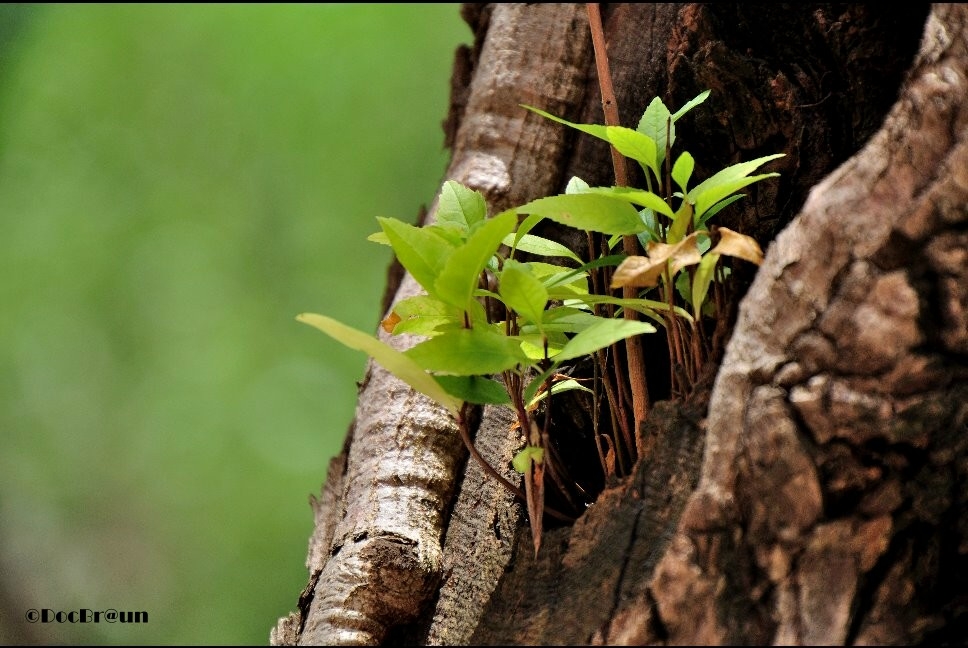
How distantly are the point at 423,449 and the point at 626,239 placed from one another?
1.36 feet

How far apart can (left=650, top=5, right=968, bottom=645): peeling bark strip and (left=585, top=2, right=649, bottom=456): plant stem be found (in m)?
0.16

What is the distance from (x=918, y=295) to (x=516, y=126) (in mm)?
829

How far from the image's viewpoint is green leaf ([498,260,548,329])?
68 centimetres

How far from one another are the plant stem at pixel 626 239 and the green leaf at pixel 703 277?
10 centimetres

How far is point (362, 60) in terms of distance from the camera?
2945mm

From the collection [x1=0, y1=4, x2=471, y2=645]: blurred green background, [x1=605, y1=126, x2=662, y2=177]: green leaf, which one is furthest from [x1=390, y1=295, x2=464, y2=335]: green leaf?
[x1=0, y1=4, x2=471, y2=645]: blurred green background

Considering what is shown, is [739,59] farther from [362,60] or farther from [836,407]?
[362,60]

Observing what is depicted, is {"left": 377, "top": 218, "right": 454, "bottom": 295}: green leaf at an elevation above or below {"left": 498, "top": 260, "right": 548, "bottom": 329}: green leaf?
above

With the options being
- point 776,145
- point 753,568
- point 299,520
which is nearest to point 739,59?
point 776,145

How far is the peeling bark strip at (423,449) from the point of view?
90 cm

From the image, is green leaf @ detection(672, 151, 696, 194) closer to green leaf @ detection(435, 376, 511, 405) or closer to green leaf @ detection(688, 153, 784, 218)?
green leaf @ detection(688, 153, 784, 218)

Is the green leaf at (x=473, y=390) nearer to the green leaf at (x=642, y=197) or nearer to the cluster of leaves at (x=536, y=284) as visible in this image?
the cluster of leaves at (x=536, y=284)

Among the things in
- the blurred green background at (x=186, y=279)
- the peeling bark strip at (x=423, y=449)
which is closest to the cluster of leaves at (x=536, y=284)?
the peeling bark strip at (x=423, y=449)

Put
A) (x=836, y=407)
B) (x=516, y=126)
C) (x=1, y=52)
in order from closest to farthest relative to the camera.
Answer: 1. (x=836, y=407)
2. (x=516, y=126)
3. (x=1, y=52)
